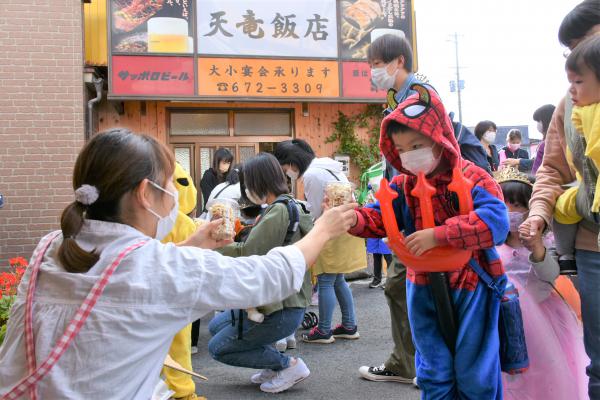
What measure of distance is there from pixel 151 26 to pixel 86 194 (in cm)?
837

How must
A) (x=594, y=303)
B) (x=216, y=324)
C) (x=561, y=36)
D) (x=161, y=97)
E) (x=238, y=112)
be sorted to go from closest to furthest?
(x=594, y=303)
(x=561, y=36)
(x=216, y=324)
(x=161, y=97)
(x=238, y=112)

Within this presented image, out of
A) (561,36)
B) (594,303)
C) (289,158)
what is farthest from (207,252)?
(289,158)

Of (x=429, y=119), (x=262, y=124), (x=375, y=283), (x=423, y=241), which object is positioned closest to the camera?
(x=423, y=241)

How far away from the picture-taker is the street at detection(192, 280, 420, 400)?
378cm

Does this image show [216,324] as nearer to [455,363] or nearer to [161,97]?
[455,363]

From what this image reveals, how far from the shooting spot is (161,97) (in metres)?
9.11

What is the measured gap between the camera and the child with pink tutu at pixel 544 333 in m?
2.75

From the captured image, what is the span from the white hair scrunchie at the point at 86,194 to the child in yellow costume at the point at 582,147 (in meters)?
1.77

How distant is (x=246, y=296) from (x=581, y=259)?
5.45 feet

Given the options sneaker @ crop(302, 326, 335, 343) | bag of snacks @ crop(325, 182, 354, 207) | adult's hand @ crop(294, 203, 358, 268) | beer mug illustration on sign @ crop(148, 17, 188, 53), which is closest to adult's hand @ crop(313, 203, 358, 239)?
adult's hand @ crop(294, 203, 358, 268)

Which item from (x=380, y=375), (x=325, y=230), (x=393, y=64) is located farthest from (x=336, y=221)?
(x=380, y=375)

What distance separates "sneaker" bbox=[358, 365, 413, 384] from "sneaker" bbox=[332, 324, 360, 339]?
1141 millimetres

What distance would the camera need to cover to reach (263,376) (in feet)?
13.1

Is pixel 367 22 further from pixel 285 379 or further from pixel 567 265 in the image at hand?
pixel 567 265
